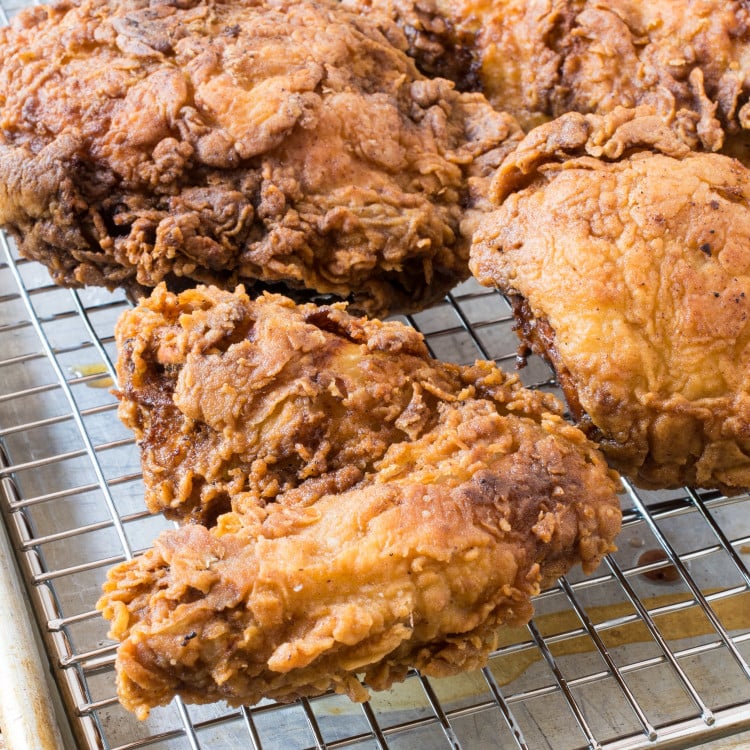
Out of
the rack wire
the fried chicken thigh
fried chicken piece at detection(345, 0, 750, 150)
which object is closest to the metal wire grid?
the rack wire

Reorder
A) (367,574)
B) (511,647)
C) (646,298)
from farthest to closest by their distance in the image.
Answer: (511,647), (646,298), (367,574)

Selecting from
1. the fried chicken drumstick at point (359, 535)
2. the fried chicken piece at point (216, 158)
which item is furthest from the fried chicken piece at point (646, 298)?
the fried chicken piece at point (216, 158)

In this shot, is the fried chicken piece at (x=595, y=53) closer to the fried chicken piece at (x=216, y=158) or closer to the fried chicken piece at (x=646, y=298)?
the fried chicken piece at (x=216, y=158)

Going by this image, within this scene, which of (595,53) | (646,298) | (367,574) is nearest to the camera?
(367,574)

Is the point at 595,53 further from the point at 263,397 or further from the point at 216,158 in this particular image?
the point at 263,397

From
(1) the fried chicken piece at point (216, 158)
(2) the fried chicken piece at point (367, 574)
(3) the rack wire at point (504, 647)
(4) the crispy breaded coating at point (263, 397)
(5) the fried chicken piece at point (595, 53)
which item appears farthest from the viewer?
(5) the fried chicken piece at point (595, 53)

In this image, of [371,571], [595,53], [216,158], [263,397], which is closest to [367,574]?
[371,571]

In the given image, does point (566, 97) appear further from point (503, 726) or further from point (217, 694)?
point (217, 694)
